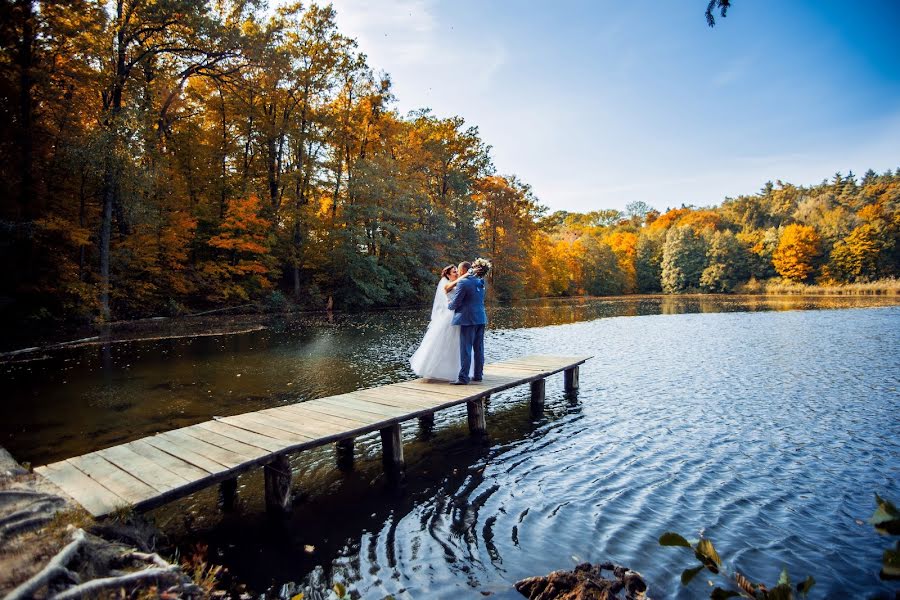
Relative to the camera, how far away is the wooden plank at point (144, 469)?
15.2 ft

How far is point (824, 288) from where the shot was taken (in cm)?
5775

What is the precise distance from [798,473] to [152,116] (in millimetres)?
29085

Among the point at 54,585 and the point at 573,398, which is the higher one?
the point at 54,585

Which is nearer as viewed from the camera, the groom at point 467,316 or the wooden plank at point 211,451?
the wooden plank at point 211,451

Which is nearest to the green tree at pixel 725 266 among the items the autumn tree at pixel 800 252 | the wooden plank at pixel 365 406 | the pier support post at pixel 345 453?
the autumn tree at pixel 800 252

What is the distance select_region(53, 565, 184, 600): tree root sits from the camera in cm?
273

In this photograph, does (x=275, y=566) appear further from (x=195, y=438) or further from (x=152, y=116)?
(x=152, y=116)

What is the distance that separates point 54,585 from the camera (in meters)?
2.78

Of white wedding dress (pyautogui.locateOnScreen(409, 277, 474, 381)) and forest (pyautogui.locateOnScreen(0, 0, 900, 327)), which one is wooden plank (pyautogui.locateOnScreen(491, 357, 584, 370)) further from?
forest (pyautogui.locateOnScreen(0, 0, 900, 327))

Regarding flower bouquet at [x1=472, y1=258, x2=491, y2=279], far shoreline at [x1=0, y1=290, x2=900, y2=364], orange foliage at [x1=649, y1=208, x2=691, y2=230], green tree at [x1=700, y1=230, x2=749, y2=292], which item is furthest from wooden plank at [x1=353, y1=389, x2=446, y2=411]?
orange foliage at [x1=649, y1=208, x2=691, y2=230]

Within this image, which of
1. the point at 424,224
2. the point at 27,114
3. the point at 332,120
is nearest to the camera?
the point at 27,114

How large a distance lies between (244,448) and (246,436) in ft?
1.77

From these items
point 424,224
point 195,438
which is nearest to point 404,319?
point 424,224

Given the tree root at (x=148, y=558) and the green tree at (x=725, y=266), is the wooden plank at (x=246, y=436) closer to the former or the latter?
the tree root at (x=148, y=558)
